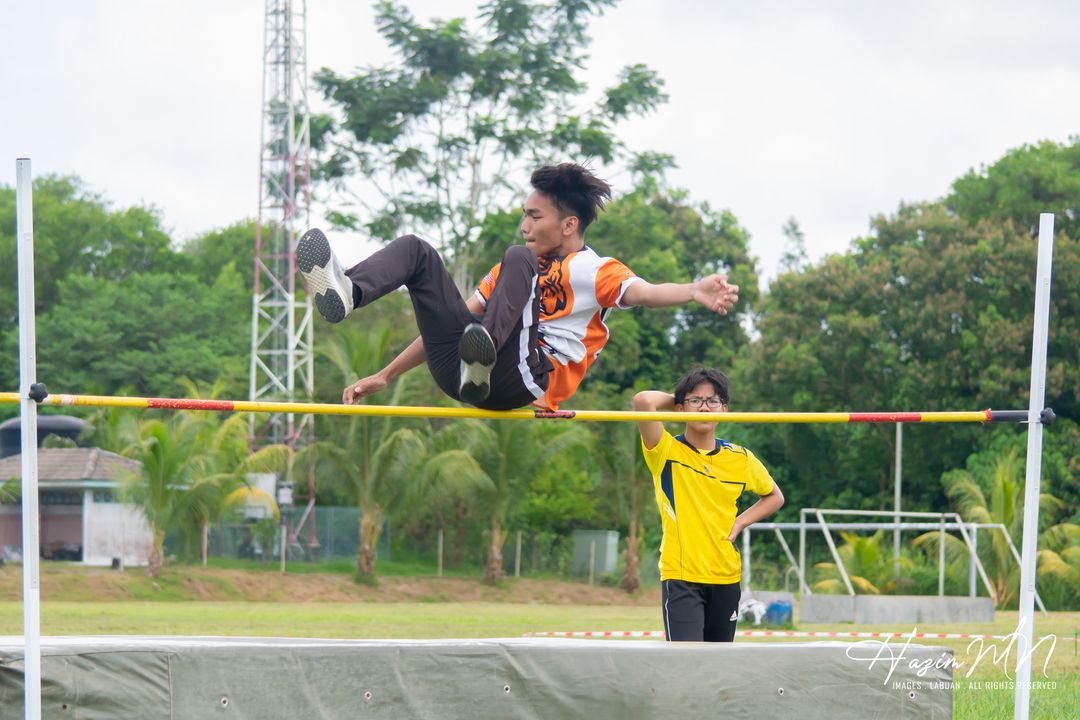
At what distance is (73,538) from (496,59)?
14978 mm

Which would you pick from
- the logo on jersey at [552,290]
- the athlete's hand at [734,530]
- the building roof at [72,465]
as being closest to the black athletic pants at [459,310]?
the logo on jersey at [552,290]

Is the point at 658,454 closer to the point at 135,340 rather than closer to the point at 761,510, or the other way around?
the point at 761,510

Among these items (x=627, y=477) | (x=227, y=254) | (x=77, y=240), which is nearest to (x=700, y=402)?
(x=627, y=477)

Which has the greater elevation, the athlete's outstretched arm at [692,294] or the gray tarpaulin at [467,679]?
the athlete's outstretched arm at [692,294]

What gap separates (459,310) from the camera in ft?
17.9

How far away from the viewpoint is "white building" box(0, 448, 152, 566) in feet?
97.6

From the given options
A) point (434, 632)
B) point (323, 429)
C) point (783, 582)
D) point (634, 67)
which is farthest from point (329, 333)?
point (434, 632)

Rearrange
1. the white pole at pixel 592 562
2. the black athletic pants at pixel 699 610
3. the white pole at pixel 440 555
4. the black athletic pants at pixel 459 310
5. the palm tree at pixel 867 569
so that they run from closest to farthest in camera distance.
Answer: the black athletic pants at pixel 459 310 < the black athletic pants at pixel 699 610 < the palm tree at pixel 867 569 < the white pole at pixel 440 555 < the white pole at pixel 592 562

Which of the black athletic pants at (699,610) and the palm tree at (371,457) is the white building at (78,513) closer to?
the palm tree at (371,457)

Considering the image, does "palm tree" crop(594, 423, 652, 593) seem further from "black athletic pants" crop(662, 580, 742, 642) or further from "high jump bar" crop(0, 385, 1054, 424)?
"high jump bar" crop(0, 385, 1054, 424)

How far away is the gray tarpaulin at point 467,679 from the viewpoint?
487 centimetres

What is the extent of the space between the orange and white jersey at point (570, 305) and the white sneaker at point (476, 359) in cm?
52

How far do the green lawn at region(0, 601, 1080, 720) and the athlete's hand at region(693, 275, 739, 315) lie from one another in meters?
3.25

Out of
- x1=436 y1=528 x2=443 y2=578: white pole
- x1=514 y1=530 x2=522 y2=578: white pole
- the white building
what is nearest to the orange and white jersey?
x1=436 y1=528 x2=443 y2=578: white pole
